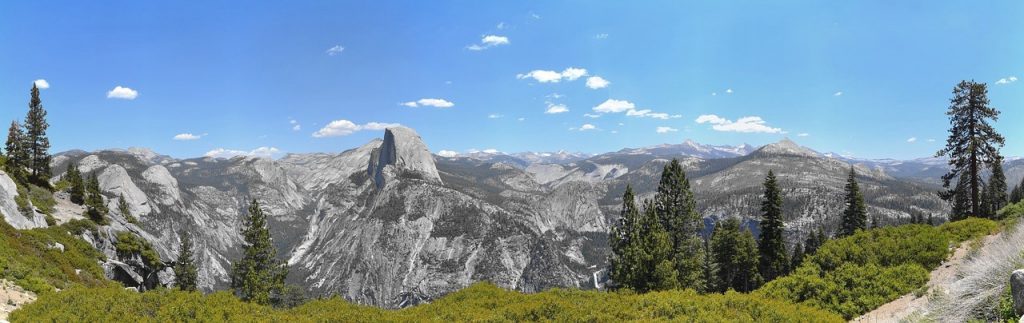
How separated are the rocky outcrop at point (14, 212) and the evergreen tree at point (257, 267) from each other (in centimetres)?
1617

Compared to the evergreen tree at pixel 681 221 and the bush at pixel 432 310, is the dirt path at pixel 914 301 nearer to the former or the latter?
the bush at pixel 432 310

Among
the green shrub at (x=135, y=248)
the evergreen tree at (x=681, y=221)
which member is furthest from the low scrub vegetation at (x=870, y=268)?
the green shrub at (x=135, y=248)

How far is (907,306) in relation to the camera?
698 inches

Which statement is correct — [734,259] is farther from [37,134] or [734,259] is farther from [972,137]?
[37,134]

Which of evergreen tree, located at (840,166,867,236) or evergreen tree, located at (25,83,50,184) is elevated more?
evergreen tree, located at (25,83,50,184)

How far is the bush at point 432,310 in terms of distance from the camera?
14750 mm

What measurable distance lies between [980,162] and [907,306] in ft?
115

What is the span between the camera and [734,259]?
209ft

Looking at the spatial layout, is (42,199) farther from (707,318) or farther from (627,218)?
(707,318)

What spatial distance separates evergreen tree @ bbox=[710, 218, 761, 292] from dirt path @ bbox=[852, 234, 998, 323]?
145 ft

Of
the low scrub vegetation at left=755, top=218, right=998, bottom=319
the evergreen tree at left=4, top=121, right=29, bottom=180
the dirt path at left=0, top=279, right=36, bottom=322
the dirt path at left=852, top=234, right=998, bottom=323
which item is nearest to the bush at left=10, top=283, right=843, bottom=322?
the dirt path at left=0, top=279, right=36, bottom=322

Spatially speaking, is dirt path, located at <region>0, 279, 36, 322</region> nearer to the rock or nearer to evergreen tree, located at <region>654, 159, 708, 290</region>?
the rock

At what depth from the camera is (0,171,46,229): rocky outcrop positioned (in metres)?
38.1

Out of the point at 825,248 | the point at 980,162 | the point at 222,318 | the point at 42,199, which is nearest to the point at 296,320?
the point at 222,318
